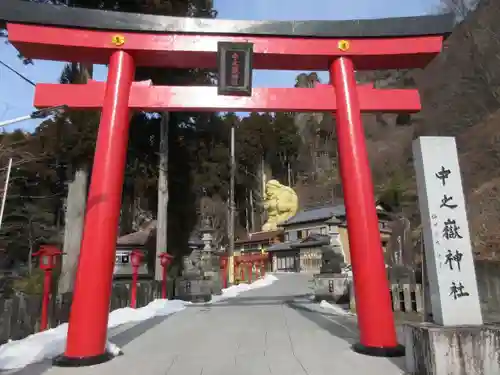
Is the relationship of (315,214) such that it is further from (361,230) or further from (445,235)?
(445,235)

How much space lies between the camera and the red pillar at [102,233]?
4.51 metres

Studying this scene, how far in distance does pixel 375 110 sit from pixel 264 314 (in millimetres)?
5529

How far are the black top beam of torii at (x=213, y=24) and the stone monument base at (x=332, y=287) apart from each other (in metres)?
7.20

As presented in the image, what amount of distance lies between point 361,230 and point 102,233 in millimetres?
3433

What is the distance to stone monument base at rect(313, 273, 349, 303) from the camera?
11047 millimetres

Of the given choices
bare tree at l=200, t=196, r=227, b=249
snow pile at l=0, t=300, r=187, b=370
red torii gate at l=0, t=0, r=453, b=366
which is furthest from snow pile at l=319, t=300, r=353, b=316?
bare tree at l=200, t=196, r=227, b=249

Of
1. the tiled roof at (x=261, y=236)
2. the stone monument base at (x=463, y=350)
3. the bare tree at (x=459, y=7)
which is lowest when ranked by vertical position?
the stone monument base at (x=463, y=350)

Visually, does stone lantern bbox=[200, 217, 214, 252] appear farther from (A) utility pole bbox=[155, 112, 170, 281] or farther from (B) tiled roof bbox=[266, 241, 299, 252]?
(B) tiled roof bbox=[266, 241, 299, 252]

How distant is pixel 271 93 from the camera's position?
19.1 ft

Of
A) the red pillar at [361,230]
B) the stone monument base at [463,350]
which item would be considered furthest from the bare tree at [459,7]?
the stone monument base at [463,350]

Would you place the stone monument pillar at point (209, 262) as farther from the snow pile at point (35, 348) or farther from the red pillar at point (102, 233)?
the red pillar at point (102, 233)

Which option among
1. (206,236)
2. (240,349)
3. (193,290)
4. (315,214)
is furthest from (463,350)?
(315,214)

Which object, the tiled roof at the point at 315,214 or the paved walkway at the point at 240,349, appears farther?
the tiled roof at the point at 315,214

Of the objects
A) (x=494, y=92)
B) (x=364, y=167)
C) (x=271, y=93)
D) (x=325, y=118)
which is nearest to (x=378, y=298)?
(x=364, y=167)
